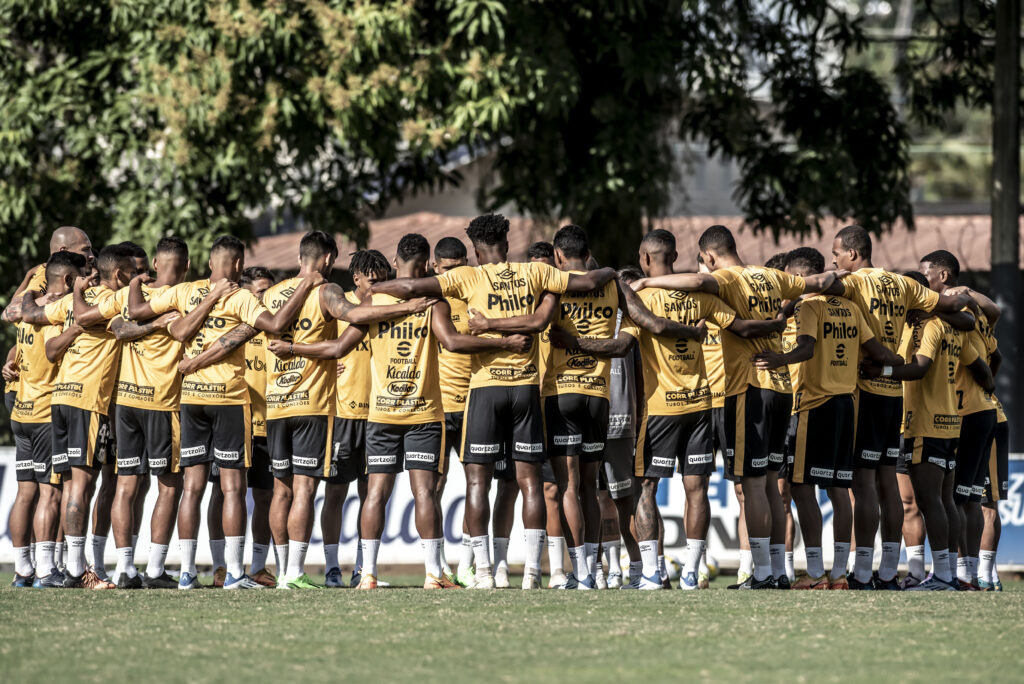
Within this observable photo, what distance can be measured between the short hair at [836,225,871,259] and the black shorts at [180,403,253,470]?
4621 mm

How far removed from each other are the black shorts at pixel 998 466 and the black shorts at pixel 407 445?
476cm

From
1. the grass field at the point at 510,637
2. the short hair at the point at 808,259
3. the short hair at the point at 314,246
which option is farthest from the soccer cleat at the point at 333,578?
the short hair at the point at 808,259

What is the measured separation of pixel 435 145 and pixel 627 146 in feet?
7.13

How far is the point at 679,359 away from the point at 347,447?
2530 mm

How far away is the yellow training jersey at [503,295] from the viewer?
942cm

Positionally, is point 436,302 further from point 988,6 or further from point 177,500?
point 988,6

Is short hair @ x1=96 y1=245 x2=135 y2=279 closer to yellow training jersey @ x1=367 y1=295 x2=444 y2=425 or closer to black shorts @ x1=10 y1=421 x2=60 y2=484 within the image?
black shorts @ x1=10 y1=421 x2=60 y2=484

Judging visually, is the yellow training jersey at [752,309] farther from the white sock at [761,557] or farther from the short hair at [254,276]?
the short hair at [254,276]

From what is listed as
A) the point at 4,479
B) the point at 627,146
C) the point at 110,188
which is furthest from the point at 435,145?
the point at 4,479

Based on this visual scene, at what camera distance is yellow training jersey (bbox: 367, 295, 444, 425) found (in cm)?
962

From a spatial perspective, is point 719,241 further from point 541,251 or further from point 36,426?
point 36,426

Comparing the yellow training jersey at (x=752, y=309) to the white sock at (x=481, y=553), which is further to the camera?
the yellow training jersey at (x=752, y=309)

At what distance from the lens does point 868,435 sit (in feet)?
33.8

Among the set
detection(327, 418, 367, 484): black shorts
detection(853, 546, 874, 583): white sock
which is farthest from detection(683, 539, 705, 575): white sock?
detection(327, 418, 367, 484): black shorts
